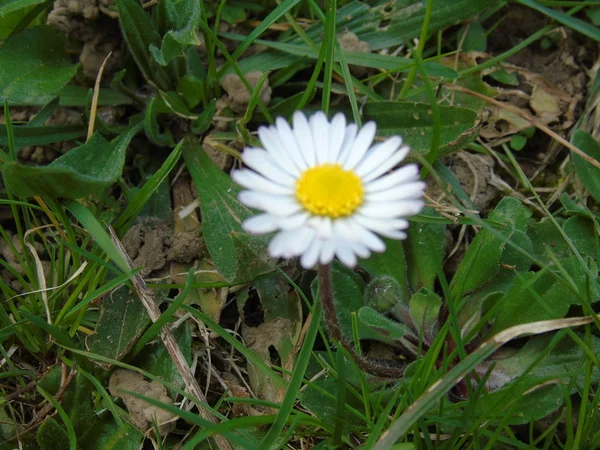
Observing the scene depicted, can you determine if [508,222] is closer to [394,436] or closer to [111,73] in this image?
[394,436]

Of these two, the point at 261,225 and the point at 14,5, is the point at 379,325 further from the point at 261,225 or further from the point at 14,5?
the point at 14,5

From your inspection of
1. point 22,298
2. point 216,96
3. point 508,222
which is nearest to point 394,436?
point 508,222

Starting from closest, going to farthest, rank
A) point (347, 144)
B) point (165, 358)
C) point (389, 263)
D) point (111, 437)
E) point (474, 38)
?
point (347, 144)
point (111, 437)
point (165, 358)
point (389, 263)
point (474, 38)

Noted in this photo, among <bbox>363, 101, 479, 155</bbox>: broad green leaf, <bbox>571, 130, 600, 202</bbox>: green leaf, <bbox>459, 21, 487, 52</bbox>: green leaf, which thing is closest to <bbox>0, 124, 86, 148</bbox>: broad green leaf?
<bbox>363, 101, 479, 155</bbox>: broad green leaf

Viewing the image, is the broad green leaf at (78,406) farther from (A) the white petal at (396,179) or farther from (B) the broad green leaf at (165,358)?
(A) the white petal at (396,179)

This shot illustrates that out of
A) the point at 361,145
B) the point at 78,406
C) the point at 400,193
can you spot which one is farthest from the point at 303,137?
the point at 78,406

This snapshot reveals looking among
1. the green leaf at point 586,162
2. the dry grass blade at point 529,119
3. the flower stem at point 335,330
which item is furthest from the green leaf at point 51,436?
the green leaf at point 586,162
